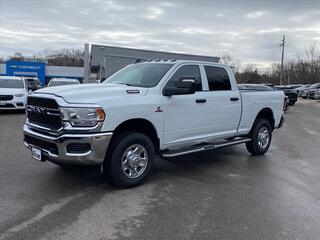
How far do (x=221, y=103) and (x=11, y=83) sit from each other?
43.6ft

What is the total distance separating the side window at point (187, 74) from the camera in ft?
21.7

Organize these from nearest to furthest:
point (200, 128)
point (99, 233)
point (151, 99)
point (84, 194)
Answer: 1. point (99, 233)
2. point (84, 194)
3. point (151, 99)
4. point (200, 128)

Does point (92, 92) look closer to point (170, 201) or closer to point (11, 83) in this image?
point (170, 201)

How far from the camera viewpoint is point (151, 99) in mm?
6070

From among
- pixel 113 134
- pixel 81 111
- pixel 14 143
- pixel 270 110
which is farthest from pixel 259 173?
pixel 14 143

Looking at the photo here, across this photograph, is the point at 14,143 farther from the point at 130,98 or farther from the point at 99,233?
the point at 99,233

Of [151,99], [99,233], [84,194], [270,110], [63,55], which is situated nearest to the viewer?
[99,233]

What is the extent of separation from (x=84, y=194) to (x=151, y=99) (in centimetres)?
175

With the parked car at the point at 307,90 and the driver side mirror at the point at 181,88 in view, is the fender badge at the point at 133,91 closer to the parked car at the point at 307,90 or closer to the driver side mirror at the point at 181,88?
the driver side mirror at the point at 181,88

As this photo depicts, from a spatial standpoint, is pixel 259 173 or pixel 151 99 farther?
pixel 259 173

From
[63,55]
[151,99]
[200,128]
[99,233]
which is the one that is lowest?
[99,233]

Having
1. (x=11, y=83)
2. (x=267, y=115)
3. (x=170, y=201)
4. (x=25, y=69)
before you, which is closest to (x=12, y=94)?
(x=11, y=83)

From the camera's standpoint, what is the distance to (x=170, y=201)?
5.36 meters

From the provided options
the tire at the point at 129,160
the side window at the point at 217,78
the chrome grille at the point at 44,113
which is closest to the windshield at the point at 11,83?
the chrome grille at the point at 44,113
